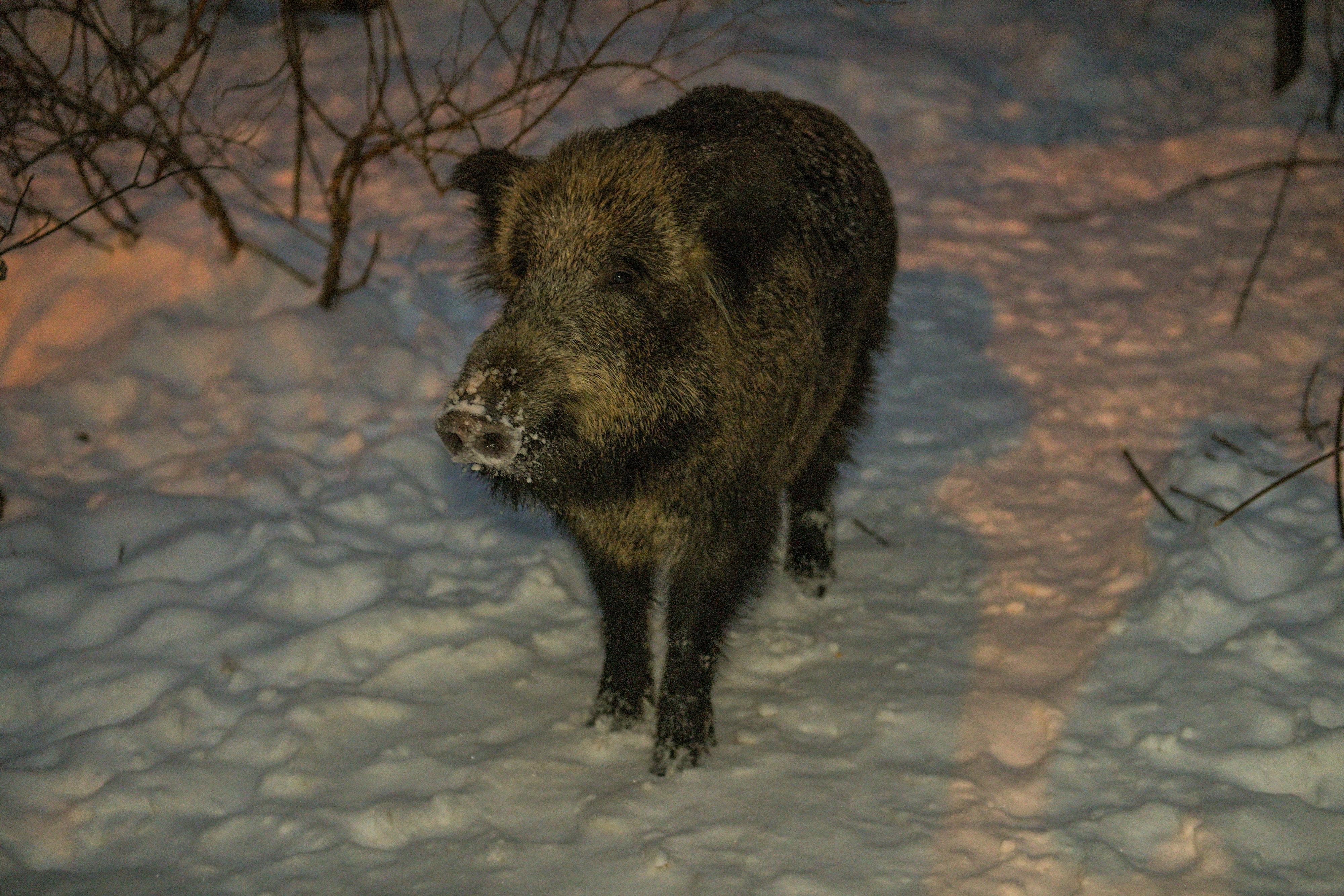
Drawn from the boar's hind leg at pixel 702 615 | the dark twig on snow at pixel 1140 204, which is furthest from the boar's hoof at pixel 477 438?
the dark twig on snow at pixel 1140 204

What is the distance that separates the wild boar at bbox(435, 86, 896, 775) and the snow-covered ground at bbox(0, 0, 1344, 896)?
44 centimetres

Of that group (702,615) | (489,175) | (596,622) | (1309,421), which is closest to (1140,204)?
(1309,421)

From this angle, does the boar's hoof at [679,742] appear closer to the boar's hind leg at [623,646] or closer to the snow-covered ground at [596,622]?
the snow-covered ground at [596,622]

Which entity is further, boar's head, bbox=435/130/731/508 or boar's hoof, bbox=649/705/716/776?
boar's hoof, bbox=649/705/716/776

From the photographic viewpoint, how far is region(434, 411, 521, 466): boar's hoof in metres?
2.28

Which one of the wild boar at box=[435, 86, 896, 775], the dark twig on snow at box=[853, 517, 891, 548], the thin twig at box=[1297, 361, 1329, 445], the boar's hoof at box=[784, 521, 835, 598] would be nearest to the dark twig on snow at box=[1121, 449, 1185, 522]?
the thin twig at box=[1297, 361, 1329, 445]

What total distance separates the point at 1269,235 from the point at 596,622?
10.4ft

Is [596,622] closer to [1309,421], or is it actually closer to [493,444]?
[493,444]

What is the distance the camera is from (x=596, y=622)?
374 centimetres

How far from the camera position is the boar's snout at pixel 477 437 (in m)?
2.28

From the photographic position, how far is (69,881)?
2564 mm

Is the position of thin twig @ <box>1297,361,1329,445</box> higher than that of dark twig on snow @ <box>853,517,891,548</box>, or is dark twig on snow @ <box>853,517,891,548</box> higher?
thin twig @ <box>1297,361,1329,445</box>

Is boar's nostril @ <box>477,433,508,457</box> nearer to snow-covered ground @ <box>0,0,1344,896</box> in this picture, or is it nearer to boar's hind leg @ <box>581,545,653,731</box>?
boar's hind leg @ <box>581,545,653,731</box>

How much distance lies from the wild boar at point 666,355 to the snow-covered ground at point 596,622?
1.44 feet
